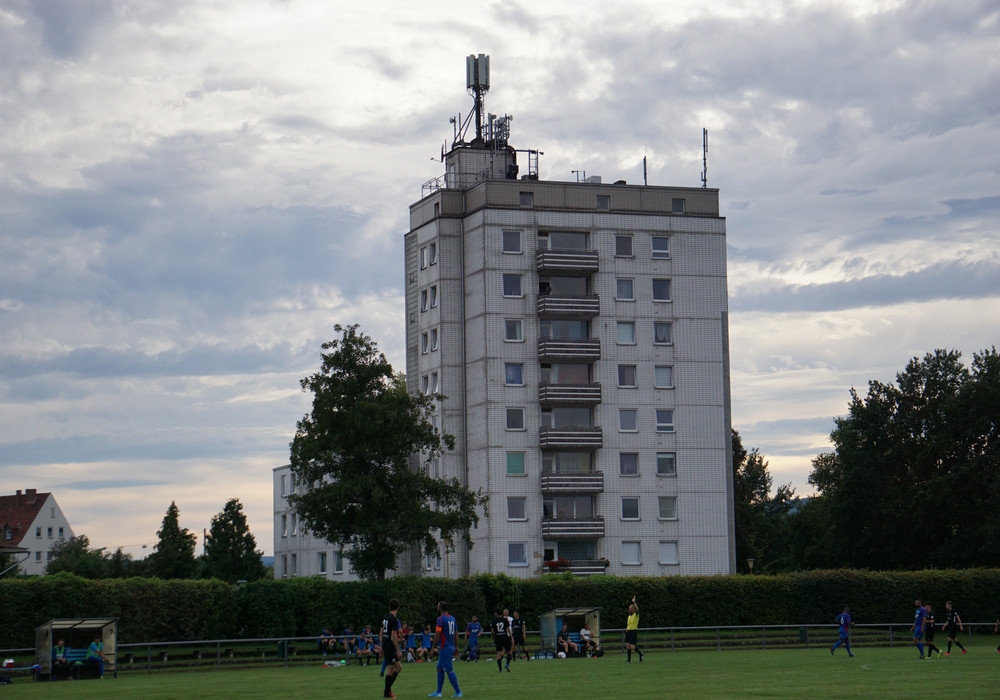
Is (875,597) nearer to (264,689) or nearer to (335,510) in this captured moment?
(335,510)

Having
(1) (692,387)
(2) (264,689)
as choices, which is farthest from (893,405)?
(2) (264,689)

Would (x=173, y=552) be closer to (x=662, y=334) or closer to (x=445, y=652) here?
(x=662, y=334)

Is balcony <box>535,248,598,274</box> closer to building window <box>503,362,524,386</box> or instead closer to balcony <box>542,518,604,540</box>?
building window <box>503,362,524,386</box>

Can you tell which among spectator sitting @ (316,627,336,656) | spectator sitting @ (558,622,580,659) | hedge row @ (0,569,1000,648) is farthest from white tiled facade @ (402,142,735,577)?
spectator sitting @ (558,622,580,659)

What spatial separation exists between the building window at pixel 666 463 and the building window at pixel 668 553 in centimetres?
466

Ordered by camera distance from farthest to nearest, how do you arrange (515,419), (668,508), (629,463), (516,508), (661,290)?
(661,290) < (668,508) < (629,463) < (515,419) < (516,508)

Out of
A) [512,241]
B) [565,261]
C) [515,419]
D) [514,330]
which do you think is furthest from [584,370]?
[512,241]

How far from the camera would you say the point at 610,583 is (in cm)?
6391

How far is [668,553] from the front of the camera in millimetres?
83312

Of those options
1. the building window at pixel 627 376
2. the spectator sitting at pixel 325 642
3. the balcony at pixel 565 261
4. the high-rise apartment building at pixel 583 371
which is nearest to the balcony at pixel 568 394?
the high-rise apartment building at pixel 583 371

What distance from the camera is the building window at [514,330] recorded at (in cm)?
8331

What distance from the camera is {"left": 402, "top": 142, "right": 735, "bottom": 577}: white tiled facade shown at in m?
82.1

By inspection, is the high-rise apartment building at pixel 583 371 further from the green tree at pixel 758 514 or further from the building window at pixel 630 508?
the green tree at pixel 758 514

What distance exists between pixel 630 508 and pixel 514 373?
11.6 meters
